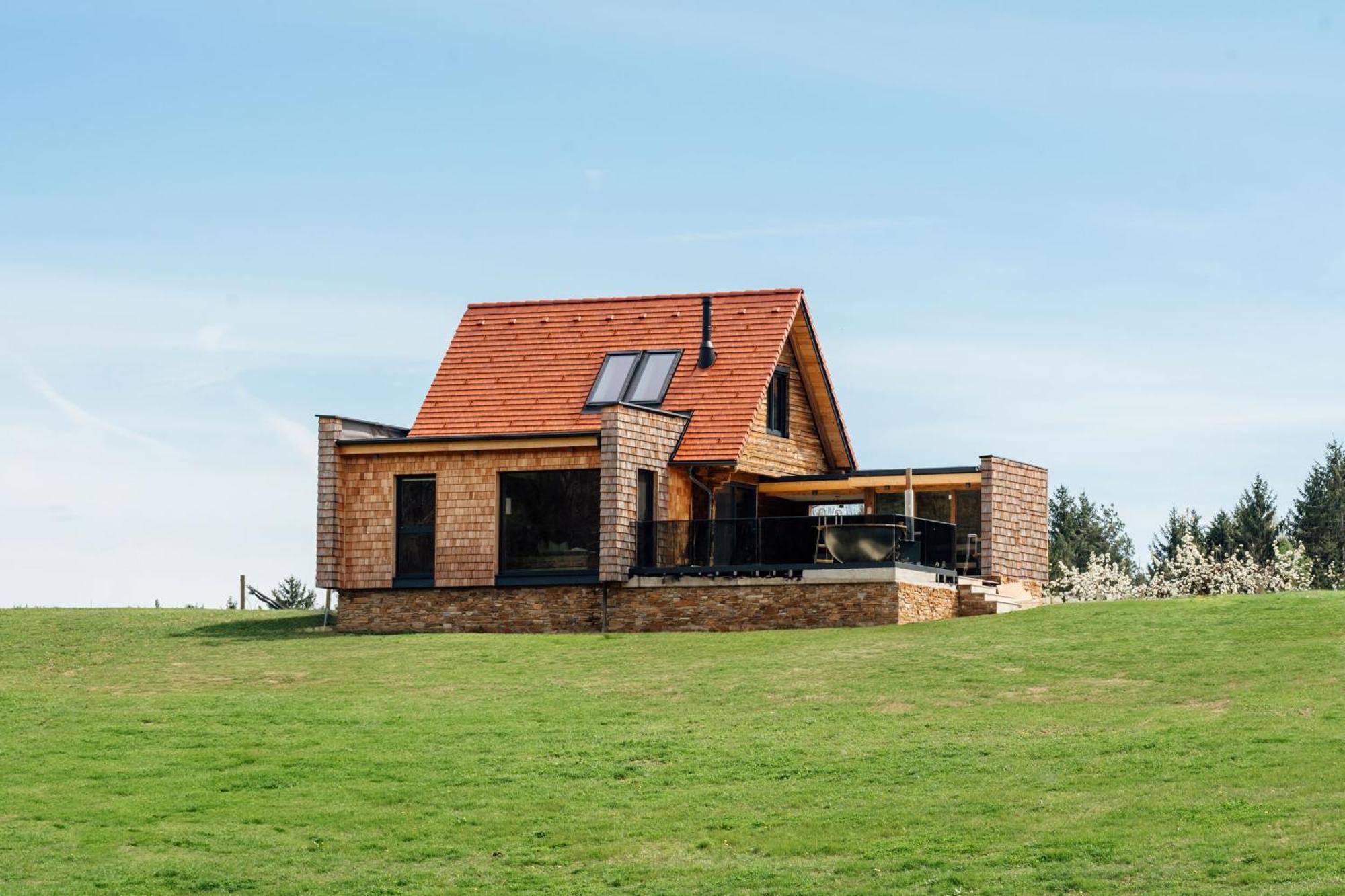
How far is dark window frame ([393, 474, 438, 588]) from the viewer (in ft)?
134

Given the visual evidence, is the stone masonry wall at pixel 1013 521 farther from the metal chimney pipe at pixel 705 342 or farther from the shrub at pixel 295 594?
the shrub at pixel 295 594

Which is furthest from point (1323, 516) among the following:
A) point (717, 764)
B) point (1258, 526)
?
point (717, 764)

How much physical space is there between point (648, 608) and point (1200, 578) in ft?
139

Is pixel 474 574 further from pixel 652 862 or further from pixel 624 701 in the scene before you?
pixel 652 862

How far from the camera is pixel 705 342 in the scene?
43.6 m

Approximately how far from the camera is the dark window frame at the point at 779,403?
144 ft

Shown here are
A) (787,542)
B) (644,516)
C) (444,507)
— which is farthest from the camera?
(444,507)

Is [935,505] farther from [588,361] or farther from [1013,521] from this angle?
[588,361]

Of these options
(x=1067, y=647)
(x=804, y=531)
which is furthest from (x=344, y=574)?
(x=1067, y=647)

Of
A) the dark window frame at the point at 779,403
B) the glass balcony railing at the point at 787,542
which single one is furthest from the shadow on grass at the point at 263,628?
the dark window frame at the point at 779,403

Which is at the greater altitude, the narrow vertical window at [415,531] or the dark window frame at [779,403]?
the dark window frame at [779,403]

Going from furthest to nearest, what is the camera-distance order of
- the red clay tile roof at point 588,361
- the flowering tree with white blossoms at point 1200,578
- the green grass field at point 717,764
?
1. the flowering tree with white blossoms at point 1200,578
2. the red clay tile roof at point 588,361
3. the green grass field at point 717,764

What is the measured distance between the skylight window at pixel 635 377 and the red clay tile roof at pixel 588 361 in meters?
0.22

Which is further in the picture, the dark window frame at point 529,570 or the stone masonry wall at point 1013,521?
the stone masonry wall at point 1013,521
